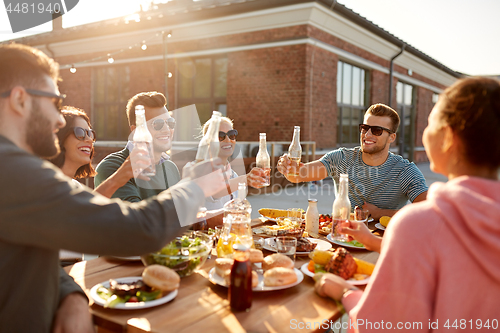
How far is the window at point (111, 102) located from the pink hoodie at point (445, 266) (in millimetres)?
13168

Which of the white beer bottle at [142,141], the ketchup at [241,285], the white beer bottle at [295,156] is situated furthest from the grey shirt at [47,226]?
the white beer bottle at [295,156]

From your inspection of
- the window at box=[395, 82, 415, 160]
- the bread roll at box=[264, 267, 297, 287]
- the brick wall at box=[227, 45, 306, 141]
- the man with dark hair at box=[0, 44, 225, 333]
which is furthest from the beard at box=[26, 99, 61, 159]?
the window at box=[395, 82, 415, 160]

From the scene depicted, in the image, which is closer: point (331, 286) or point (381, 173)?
point (331, 286)

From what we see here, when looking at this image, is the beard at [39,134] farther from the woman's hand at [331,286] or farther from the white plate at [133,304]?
the woman's hand at [331,286]

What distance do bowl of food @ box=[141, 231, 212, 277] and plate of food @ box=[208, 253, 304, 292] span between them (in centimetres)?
10

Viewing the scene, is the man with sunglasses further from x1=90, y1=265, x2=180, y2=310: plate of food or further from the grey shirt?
the grey shirt

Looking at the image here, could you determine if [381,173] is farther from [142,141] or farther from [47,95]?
[47,95]

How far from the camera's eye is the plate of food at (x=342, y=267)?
1.73 meters

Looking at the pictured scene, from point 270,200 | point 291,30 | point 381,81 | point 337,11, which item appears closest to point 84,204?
point 270,200

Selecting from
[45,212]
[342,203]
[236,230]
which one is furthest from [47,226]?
[342,203]

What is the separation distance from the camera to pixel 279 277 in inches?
63.1

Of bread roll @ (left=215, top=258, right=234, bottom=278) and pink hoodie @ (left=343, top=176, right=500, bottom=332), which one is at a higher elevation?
pink hoodie @ (left=343, top=176, right=500, bottom=332)

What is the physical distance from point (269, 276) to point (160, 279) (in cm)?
48

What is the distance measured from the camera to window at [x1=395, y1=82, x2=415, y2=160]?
50.1 ft
